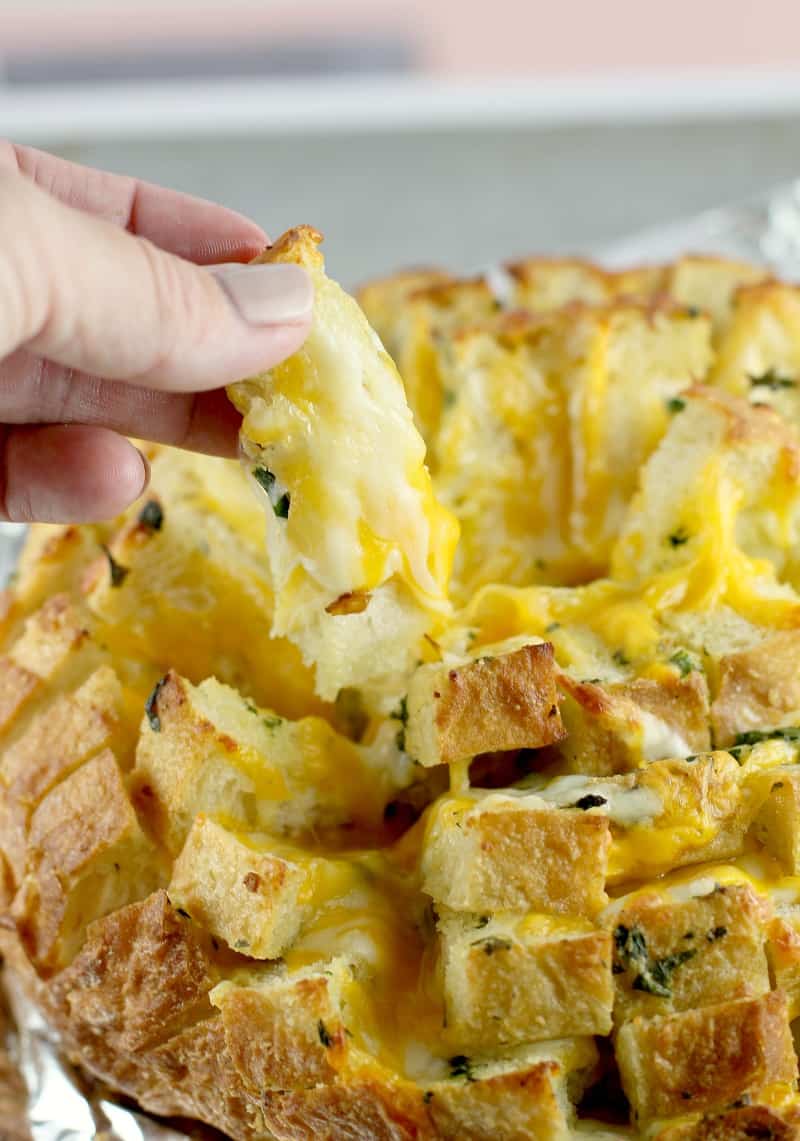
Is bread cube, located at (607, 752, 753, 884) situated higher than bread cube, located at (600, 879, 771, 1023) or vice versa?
bread cube, located at (607, 752, 753, 884)

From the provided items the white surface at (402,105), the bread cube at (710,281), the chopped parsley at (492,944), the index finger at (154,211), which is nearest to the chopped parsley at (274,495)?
the index finger at (154,211)

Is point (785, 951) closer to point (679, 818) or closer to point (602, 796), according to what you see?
point (679, 818)

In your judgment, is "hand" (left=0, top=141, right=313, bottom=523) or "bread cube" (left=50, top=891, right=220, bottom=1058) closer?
"hand" (left=0, top=141, right=313, bottom=523)

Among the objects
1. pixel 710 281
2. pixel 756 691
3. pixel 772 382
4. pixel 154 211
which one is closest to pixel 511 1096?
pixel 756 691

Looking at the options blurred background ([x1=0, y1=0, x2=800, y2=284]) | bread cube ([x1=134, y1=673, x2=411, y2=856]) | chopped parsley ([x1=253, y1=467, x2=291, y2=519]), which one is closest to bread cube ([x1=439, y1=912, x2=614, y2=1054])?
bread cube ([x1=134, y1=673, x2=411, y2=856])

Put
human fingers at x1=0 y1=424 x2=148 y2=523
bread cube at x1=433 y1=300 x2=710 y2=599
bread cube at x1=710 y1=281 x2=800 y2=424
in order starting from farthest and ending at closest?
1. bread cube at x1=710 y1=281 x2=800 y2=424
2. bread cube at x1=433 y1=300 x2=710 y2=599
3. human fingers at x1=0 y1=424 x2=148 y2=523

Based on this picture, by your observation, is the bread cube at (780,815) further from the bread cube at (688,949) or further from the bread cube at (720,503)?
the bread cube at (720,503)

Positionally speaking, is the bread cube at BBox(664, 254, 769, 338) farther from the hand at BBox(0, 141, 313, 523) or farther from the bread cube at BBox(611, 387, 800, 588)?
the hand at BBox(0, 141, 313, 523)
